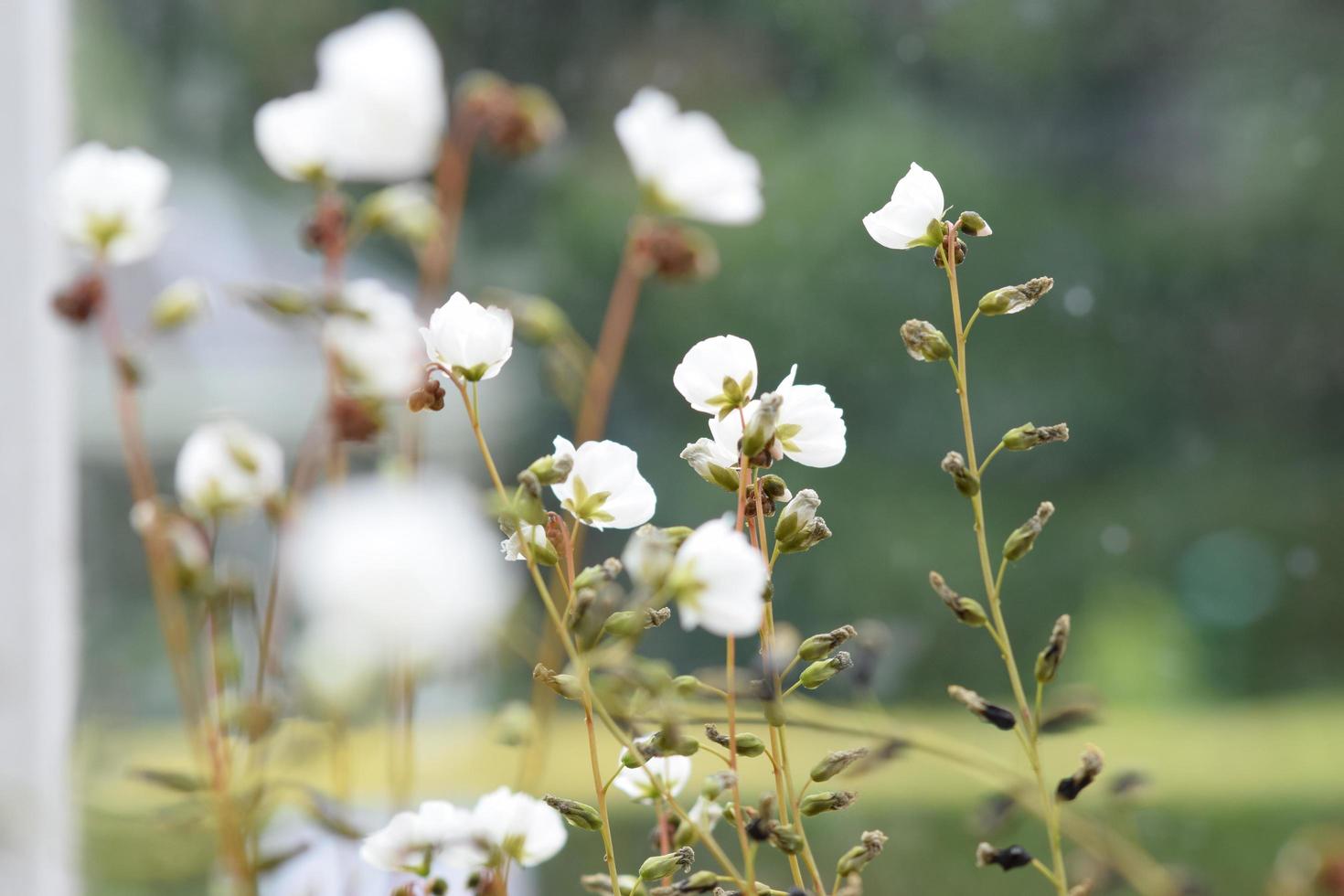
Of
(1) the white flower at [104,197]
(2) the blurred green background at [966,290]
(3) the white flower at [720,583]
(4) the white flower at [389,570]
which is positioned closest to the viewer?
(3) the white flower at [720,583]

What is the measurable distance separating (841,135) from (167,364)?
0.58 m

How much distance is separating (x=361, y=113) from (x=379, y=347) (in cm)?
10

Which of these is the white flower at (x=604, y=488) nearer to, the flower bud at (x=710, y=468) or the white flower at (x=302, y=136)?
the flower bud at (x=710, y=468)

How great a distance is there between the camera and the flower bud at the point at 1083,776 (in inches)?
9.8

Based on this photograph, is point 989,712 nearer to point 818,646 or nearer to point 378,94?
point 818,646

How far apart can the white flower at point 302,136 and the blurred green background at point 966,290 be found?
1.45ft

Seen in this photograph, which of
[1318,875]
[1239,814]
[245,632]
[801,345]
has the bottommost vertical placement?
[1318,875]

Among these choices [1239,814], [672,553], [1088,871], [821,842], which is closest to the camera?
[672,553]

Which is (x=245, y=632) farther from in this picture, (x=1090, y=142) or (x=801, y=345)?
(x=1090, y=142)

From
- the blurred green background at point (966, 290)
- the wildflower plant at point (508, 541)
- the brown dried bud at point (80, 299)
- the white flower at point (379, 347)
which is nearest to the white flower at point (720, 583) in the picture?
the wildflower plant at point (508, 541)

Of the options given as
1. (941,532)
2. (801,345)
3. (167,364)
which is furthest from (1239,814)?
(167,364)

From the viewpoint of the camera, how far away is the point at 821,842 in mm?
844

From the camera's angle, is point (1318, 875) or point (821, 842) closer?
point (1318, 875)

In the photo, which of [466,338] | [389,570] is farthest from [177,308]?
[466,338]
